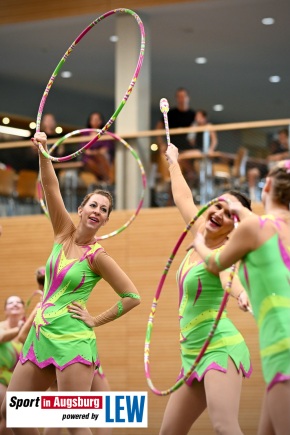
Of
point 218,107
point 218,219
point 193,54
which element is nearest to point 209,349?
point 218,219

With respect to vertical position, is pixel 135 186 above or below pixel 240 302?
above

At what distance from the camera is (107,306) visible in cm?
1162

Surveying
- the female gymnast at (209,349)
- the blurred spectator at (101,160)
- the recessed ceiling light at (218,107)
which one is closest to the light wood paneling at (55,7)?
the blurred spectator at (101,160)

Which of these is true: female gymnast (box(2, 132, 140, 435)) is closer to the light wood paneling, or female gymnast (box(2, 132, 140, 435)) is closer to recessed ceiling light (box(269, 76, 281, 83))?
the light wood paneling

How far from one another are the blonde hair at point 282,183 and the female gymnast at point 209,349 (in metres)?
0.96

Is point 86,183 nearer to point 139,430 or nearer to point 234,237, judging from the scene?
point 139,430

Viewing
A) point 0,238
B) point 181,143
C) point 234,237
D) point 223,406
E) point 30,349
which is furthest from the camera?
point 0,238

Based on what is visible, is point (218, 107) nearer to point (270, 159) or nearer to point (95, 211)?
point (270, 159)

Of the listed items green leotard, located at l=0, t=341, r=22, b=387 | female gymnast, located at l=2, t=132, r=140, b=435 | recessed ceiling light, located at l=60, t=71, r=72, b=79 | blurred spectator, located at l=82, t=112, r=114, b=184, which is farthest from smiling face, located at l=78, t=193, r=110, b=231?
recessed ceiling light, located at l=60, t=71, r=72, b=79

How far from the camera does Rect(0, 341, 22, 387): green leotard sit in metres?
9.76

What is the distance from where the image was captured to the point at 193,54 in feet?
55.4

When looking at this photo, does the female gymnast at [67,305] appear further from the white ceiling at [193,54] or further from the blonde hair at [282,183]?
the white ceiling at [193,54]

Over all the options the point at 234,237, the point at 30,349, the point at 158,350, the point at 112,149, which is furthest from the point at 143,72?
the point at 234,237

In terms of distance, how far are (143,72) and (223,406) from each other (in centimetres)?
800
